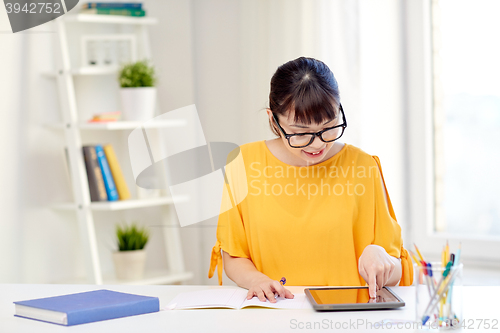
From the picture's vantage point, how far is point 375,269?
127 cm

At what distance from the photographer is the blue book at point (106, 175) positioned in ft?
8.39

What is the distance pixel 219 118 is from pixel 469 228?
4.41 ft

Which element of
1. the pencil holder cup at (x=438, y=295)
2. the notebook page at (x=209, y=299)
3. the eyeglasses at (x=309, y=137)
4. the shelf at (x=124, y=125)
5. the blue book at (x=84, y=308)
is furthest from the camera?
the shelf at (x=124, y=125)

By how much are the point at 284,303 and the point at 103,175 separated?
1.55 meters

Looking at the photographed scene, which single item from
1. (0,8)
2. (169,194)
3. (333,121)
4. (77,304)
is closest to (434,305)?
(333,121)

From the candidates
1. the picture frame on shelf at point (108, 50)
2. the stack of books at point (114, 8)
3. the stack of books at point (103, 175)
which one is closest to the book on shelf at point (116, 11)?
the stack of books at point (114, 8)

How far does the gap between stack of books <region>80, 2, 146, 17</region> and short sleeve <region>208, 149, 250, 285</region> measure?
1.32 m

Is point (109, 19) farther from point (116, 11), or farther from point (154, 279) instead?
point (154, 279)

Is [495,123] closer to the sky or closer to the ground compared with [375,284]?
closer to the sky

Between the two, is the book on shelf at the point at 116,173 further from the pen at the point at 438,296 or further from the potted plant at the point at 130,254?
the pen at the point at 438,296

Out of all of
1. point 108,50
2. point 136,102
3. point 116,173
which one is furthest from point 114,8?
point 116,173

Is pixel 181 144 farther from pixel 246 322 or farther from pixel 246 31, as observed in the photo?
pixel 246 322

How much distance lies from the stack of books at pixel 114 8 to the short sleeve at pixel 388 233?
158cm

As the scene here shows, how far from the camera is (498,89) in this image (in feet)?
7.52
